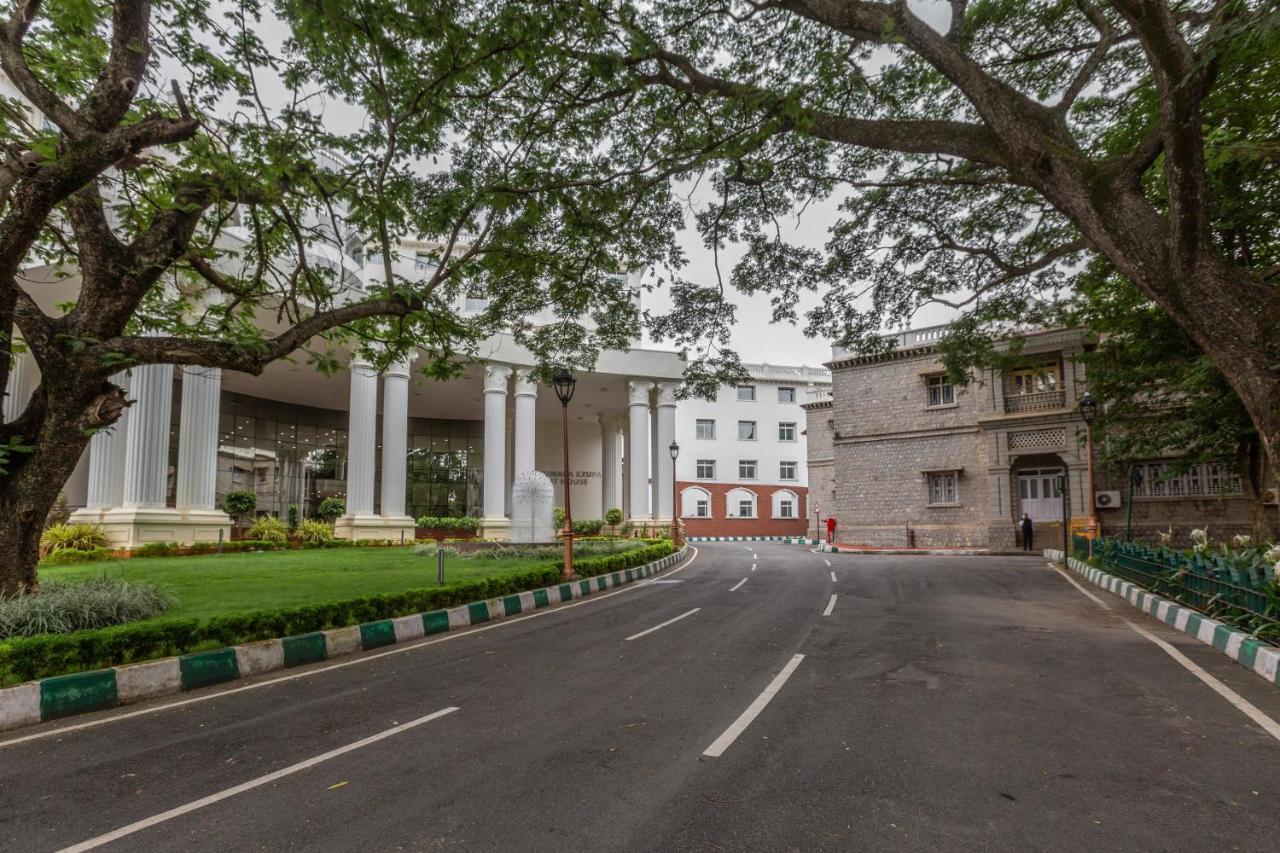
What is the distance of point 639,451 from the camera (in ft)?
102

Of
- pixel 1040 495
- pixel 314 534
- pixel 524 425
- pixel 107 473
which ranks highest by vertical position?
pixel 524 425

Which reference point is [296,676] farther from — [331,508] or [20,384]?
[331,508]

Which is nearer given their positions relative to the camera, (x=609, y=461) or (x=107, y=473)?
(x=107, y=473)

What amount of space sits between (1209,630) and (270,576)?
14968mm

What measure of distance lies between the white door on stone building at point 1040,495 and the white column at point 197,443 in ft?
97.3

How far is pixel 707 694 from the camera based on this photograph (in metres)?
5.58

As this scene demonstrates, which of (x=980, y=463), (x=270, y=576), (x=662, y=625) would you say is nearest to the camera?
(x=662, y=625)

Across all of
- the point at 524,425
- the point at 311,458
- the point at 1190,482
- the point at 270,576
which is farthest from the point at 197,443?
the point at 1190,482

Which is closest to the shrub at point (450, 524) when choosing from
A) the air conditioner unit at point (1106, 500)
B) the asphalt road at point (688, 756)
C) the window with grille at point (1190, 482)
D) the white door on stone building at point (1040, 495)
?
the white door on stone building at point (1040, 495)

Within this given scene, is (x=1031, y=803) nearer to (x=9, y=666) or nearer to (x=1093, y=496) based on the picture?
(x=9, y=666)

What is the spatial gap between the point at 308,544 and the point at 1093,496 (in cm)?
2906

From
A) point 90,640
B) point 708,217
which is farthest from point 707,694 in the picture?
point 708,217

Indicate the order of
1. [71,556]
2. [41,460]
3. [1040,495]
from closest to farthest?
1. [41,460]
2. [71,556]
3. [1040,495]

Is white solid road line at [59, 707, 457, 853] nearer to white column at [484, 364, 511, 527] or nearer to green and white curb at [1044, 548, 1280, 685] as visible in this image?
green and white curb at [1044, 548, 1280, 685]
